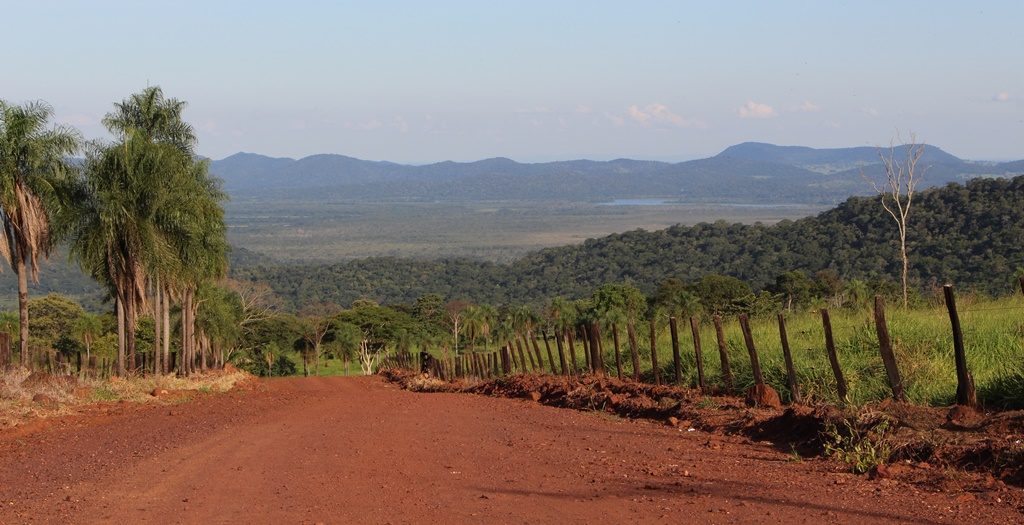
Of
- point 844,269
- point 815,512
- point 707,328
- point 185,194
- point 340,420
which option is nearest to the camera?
point 815,512

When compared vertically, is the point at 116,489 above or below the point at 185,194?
below

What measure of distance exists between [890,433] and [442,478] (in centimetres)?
397

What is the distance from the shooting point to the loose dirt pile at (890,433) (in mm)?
7973

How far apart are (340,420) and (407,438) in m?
3.08

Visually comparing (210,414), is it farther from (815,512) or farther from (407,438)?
(815,512)

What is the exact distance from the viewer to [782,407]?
39.2 ft

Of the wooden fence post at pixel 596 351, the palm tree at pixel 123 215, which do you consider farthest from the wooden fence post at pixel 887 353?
the palm tree at pixel 123 215

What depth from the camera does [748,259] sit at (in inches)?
3878

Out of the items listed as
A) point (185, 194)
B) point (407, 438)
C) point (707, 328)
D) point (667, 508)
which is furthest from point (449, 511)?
point (185, 194)

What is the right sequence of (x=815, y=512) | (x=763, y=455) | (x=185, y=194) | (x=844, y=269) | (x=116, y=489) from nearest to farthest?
(x=815, y=512)
(x=116, y=489)
(x=763, y=455)
(x=185, y=194)
(x=844, y=269)

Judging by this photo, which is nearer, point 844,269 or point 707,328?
point 707,328

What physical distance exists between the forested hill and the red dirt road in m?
15.7

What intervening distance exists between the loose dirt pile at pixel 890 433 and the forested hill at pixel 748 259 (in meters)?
13.5

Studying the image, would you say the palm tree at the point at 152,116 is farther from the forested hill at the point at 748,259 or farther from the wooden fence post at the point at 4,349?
the forested hill at the point at 748,259
